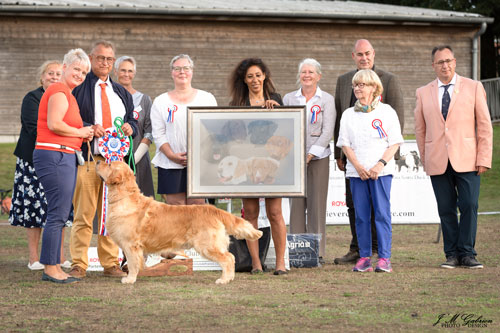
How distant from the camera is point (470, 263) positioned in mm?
7594

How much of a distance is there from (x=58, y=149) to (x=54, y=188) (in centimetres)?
35

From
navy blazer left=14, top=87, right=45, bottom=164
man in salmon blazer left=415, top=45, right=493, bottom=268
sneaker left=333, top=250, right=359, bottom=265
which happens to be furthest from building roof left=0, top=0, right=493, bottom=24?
man in salmon blazer left=415, top=45, right=493, bottom=268

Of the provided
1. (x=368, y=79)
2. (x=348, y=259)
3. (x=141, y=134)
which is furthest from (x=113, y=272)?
(x=368, y=79)

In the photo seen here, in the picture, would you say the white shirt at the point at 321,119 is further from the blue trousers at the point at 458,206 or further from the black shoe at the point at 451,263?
the black shoe at the point at 451,263

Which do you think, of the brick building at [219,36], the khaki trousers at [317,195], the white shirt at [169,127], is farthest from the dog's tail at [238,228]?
the brick building at [219,36]

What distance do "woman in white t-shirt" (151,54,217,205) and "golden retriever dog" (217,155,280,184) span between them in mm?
422

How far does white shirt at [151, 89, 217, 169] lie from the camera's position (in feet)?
25.0

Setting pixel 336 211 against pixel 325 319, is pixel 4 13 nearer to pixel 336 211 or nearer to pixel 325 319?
pixel 336 211

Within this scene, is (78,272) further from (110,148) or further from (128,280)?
(110,148)

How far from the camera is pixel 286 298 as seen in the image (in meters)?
5.94

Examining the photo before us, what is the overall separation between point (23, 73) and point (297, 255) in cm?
1633

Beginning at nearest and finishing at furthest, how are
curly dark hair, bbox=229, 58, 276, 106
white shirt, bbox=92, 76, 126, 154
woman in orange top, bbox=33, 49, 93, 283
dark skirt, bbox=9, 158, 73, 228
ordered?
1. woman in orange top, bbox=33, 49, 93, 283
2. white shirt, bbox=92, 76, 126, 154
3. curly dark hair, bbox=229, 58, 276, 106
4. dark skirt, bbox=9, 158, 73, 228

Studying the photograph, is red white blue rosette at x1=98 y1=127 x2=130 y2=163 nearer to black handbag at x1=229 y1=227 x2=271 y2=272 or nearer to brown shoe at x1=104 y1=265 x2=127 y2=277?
brown shoe at x1=104 y1=265 x2=127 y2=277

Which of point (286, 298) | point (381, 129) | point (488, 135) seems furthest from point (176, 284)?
point (488, 135)
